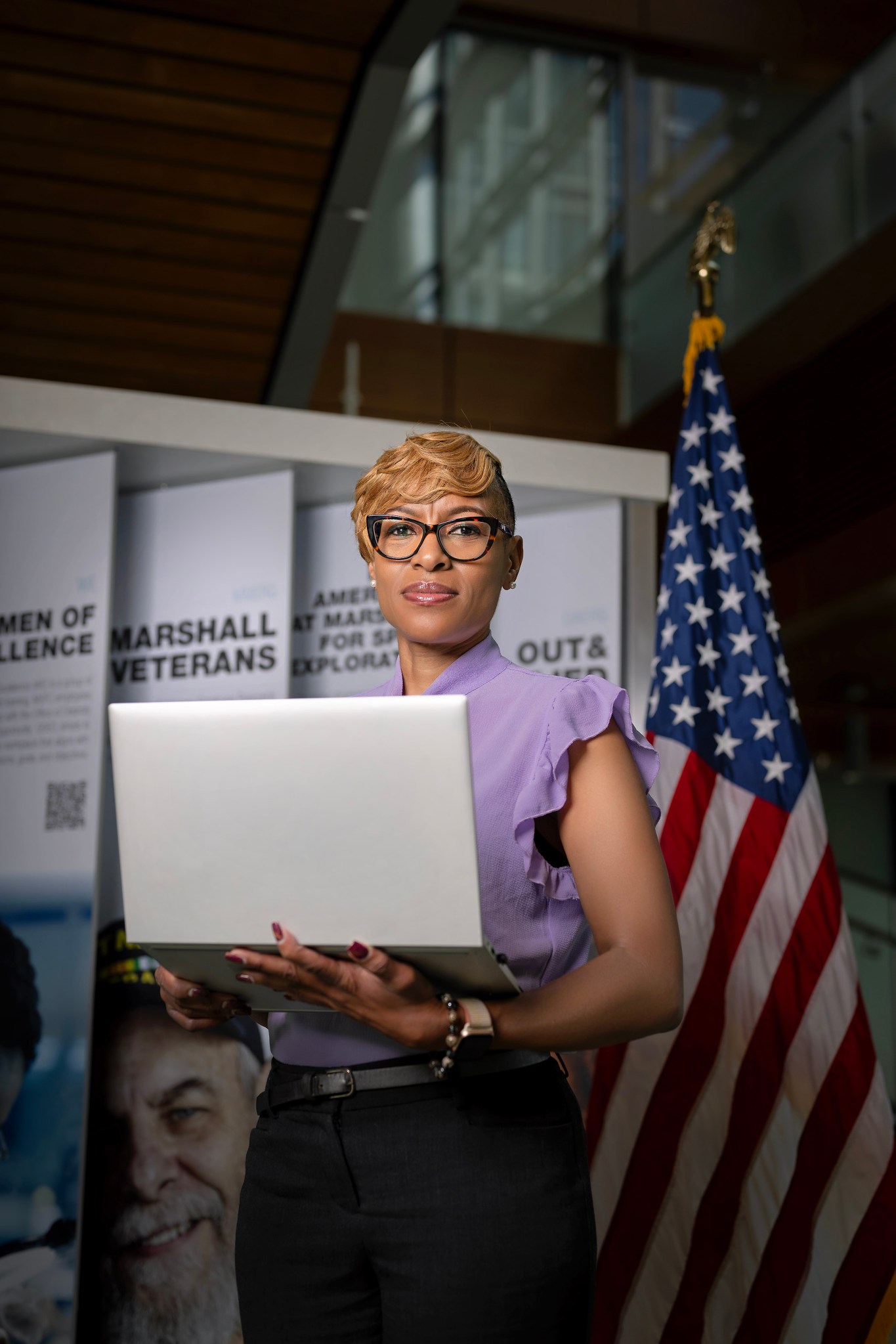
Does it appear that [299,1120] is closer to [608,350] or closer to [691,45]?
[608,350]

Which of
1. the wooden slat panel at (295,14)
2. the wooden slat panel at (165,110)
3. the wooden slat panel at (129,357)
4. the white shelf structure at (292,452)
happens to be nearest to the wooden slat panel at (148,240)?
the wooden slat panel at (165,110)

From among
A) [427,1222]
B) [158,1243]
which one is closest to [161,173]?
[158,1243]

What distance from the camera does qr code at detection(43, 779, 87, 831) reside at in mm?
2785

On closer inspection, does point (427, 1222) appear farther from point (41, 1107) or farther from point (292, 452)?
point (292, 452)

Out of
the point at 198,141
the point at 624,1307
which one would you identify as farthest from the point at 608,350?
the point at 624,1307

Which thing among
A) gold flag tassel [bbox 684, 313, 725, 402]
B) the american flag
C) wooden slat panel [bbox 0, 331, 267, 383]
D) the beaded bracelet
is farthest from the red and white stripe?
wooden slat panel [bbox 0, 331, 267, 383]

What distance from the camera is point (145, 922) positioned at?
1181 millimetres

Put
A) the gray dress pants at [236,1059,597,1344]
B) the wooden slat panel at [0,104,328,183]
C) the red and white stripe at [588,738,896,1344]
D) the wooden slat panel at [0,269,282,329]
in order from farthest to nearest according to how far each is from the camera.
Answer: the wooden slat panel at [0,269,282,329], the wooden slat panel at [0,104,328,183], the red and white stripe at [588,738,896,1344], the gray dress pants at [236,1059,597,1344]

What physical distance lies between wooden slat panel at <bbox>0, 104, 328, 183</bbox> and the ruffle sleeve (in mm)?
2684

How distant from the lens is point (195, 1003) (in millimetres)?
1341

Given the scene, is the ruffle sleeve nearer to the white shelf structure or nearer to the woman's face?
the woman's face

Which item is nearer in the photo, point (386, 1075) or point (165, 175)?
point (386, 1075)

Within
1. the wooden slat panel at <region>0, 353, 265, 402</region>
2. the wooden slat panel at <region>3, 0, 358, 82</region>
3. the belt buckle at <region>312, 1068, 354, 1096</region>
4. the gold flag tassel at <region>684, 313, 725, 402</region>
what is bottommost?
the belt buckle at <region>312, 1068, 354, 1096</region>

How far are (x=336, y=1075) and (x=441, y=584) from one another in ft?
1.80
